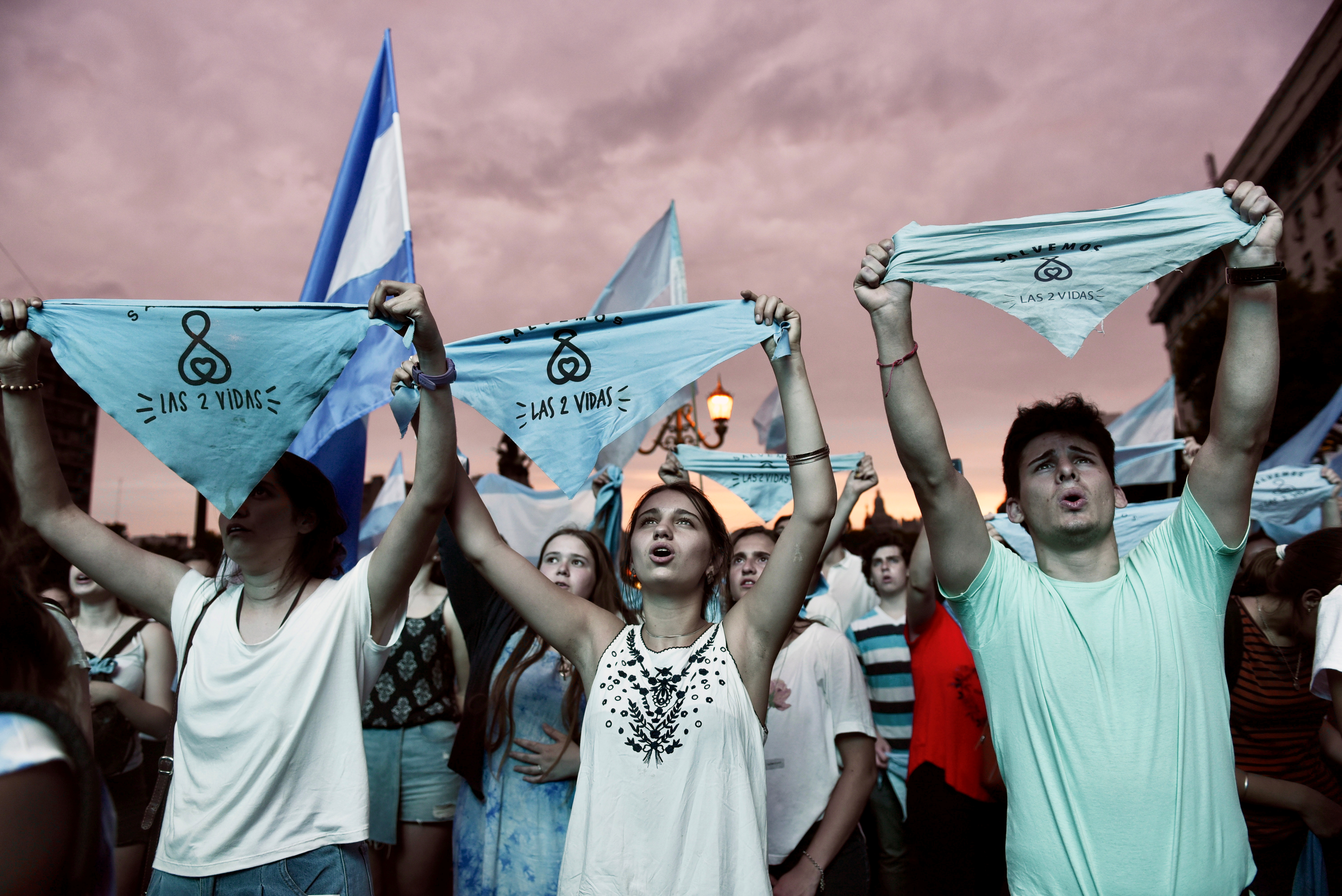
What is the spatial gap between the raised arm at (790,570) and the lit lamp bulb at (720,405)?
23.5 feet

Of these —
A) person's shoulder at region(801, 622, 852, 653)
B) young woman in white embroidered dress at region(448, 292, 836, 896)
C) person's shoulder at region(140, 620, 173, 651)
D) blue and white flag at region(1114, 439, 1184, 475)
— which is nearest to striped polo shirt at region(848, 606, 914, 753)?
person's shoulder at region(801, 622, 852, 653)

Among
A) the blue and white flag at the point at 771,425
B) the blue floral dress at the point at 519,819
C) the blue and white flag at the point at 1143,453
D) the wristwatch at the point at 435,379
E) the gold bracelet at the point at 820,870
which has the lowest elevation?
the gold bracelet at the point at 820,870

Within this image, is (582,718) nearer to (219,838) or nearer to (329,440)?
(219,838)

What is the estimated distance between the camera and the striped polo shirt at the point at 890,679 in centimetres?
481

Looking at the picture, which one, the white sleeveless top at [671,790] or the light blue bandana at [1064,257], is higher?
the light blue bandana at [1064,257]

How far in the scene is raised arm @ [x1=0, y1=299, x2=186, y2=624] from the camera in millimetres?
2602

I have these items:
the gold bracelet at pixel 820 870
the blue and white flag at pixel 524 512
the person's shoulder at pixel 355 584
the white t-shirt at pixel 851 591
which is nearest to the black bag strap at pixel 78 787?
the person's shoulder at pixel 355 584

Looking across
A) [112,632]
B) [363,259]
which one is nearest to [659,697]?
[363,259]

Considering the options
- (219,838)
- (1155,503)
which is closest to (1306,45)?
(1155,503)

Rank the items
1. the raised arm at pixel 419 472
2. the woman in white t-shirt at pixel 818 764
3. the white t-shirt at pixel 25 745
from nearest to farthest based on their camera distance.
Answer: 1. the white t-shirt at pixel 25 745
2. the raised arm at pixel 419 472
3. the woman in white t-shirt at pixel 818 764

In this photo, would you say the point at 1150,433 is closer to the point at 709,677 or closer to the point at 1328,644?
the point at 1328,644

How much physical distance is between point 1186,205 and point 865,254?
2.85ft

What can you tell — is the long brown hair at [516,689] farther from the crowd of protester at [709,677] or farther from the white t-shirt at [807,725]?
the white t-shirt at [807,725]

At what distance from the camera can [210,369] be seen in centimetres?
257
